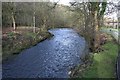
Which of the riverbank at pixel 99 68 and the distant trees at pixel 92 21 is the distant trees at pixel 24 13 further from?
the riverbank at pixel 99 68

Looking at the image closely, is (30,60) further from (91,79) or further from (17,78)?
(91,79)

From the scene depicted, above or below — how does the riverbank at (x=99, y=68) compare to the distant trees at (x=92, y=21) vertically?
below

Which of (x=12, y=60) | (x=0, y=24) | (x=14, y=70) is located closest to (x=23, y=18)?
(x=0, y=24)

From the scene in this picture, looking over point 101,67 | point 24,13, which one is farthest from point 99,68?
point 24,13

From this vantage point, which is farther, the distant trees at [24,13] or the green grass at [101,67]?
the distant trees at [24,13]

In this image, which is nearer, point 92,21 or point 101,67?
point 101,67

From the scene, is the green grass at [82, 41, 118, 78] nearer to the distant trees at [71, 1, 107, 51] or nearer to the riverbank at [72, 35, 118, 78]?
the riverbank at [72, 35, 118, 78]

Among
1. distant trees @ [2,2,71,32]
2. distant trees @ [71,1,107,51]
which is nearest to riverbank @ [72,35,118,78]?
distant trees @ [71,1,107,51]

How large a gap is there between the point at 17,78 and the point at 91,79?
17.6 feet

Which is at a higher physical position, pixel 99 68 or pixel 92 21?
pixel 92 21

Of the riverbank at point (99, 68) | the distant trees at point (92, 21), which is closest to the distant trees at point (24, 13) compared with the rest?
the distant trees at point (92, 21)

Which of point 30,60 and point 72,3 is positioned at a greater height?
point 72,3

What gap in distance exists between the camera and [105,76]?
1391cm

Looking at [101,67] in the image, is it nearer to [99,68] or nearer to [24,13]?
[99,68]
